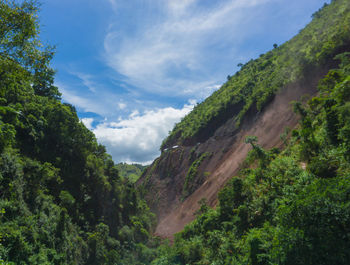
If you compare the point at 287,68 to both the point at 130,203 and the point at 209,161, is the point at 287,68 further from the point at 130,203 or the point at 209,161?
the point at 130,203

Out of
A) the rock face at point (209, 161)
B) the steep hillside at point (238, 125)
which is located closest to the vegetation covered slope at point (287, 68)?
the steep hillside at point (238, 125)

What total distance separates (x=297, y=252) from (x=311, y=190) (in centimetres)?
229

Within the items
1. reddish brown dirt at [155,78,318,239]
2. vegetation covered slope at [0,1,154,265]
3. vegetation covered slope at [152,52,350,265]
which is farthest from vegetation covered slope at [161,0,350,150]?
vegetation covered slope at [0,1,154,265]

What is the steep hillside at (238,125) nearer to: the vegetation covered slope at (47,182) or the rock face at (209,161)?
the rock face at (209,161)

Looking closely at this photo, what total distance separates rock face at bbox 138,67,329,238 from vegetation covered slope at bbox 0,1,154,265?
738cm

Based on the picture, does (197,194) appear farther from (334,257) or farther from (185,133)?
(334,257)

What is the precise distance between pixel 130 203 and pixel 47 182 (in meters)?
22.5

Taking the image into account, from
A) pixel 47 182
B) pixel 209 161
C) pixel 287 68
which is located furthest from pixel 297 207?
pixel 209 161

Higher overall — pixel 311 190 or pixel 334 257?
pixel 311 190

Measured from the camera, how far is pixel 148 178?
65375 millimetres

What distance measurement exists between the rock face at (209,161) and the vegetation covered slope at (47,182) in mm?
7378

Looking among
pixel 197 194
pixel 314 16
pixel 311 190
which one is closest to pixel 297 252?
pixel 311 190

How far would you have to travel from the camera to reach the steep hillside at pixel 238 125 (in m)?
30.0

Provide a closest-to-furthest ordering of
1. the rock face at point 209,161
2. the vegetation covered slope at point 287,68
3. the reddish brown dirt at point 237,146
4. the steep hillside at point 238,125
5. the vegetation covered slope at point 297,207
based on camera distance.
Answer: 1. the vegetation covered slope at point 297,207
2. the vegetation covered slope at point 287,68
3. the steep hillside at point 238,125
4. the reddish brown dirt at point 237,146
5. the rock face at point 209,161
